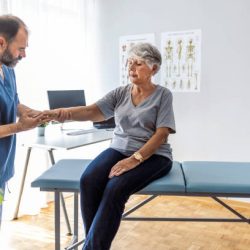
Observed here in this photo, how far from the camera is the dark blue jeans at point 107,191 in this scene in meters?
1.58

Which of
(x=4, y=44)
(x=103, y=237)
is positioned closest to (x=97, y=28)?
(x=4, y=44)

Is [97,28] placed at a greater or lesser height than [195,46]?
greater

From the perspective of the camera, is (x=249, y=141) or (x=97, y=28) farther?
(x=97, y=28)

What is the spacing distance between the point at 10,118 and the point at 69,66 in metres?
1.82

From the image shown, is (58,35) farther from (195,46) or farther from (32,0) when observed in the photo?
(195,46)

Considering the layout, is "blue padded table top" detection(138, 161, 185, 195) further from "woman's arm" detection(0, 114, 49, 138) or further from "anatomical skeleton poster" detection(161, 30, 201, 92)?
"anatomical skeleton poster" detection(161, 30, 201, 92)

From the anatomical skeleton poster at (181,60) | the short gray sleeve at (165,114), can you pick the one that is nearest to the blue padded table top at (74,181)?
the short gray sleeve at (165,114)

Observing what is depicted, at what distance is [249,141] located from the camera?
3061 mm

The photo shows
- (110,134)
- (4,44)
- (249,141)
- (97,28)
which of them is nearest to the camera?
(4,44)

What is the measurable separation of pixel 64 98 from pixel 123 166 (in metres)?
1.46

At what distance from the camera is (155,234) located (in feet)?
8.34

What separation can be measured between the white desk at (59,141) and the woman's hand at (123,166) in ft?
2.17

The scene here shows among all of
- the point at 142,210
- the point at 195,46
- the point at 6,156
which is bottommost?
the point at 142,210

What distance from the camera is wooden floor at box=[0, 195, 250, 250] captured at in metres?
2.36
